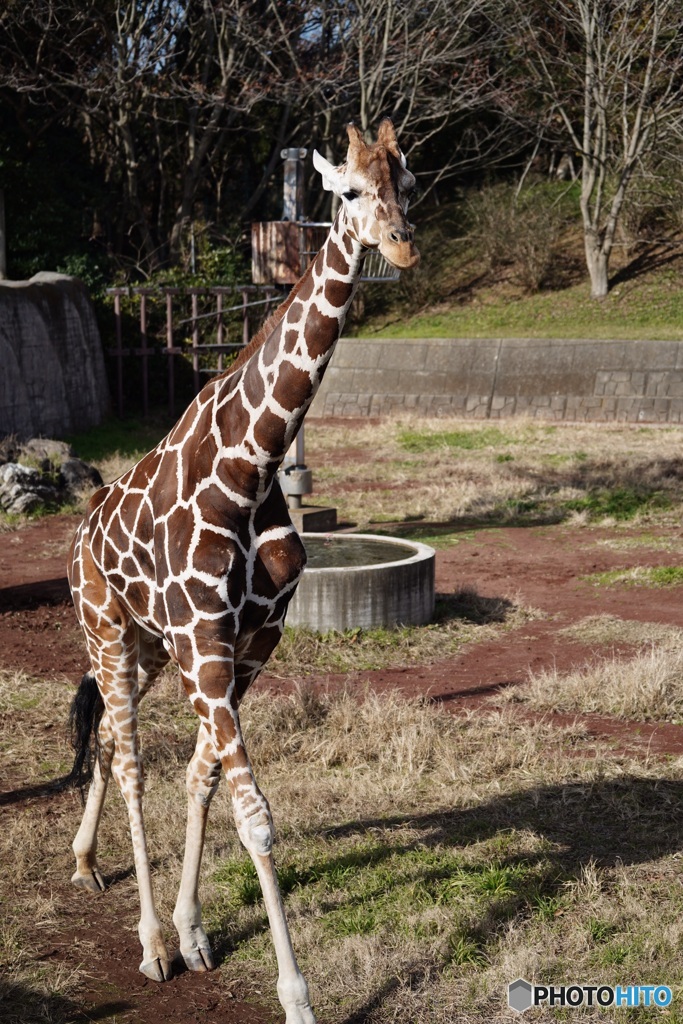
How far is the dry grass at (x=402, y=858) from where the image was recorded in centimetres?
427

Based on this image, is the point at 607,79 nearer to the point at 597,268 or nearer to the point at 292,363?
the point at 597,268

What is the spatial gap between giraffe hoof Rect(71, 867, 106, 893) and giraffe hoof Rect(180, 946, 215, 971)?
770 mm

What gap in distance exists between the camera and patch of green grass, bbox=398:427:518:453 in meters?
17.0

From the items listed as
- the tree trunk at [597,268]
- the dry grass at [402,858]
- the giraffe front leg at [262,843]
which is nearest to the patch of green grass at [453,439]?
the tree trunk at [597,268]

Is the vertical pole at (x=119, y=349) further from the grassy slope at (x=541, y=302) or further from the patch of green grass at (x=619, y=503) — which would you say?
the patch of green grass at (x=619, y=503)

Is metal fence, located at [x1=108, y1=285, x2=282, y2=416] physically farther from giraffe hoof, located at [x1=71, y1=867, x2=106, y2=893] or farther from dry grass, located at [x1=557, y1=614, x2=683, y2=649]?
giraffe hoof, located at [x1=71, y1=867, x2=106, y2=893]

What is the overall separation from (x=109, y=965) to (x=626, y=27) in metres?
23.3

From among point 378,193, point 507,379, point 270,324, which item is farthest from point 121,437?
point 378,193

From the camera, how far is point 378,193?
144 inches

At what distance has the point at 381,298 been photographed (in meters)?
27.0

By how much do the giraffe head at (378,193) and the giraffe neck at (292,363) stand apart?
11cm

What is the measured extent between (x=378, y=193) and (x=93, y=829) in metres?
3.09

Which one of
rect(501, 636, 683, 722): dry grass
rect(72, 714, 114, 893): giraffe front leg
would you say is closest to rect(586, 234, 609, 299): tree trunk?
rect(501, 636, 683, 722): dry grass

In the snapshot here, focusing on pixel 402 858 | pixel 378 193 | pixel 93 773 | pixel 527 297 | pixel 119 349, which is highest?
pixel 378 193
